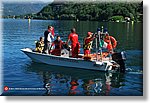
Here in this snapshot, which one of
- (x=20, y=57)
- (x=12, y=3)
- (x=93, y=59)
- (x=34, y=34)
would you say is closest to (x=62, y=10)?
(x=12, y=3)

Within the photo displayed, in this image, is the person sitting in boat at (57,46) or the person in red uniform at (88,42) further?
the person sitting in boat at (57,46)

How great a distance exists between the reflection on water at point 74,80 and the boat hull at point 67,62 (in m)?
0.14

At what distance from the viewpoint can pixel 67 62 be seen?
9.87m

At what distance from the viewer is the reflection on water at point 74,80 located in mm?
6925

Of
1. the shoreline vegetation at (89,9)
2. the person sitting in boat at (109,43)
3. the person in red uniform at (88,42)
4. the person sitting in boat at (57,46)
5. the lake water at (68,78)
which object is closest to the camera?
the lake water at (68,78)

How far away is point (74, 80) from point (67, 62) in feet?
4.55

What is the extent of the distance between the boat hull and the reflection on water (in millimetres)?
137

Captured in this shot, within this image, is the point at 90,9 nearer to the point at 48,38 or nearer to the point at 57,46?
the point at 57,46

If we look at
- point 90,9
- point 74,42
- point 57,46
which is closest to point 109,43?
point 74,42

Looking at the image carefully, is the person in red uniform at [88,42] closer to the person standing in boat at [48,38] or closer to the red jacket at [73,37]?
the red jacket at [73,37]

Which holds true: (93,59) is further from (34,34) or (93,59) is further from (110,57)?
(34,34)

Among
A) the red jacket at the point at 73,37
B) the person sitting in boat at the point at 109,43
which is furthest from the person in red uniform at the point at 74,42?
the person sitting in boat at the point at 109,43

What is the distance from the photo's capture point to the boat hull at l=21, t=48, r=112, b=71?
9.37 meters

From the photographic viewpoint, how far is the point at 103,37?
894 centimetres
